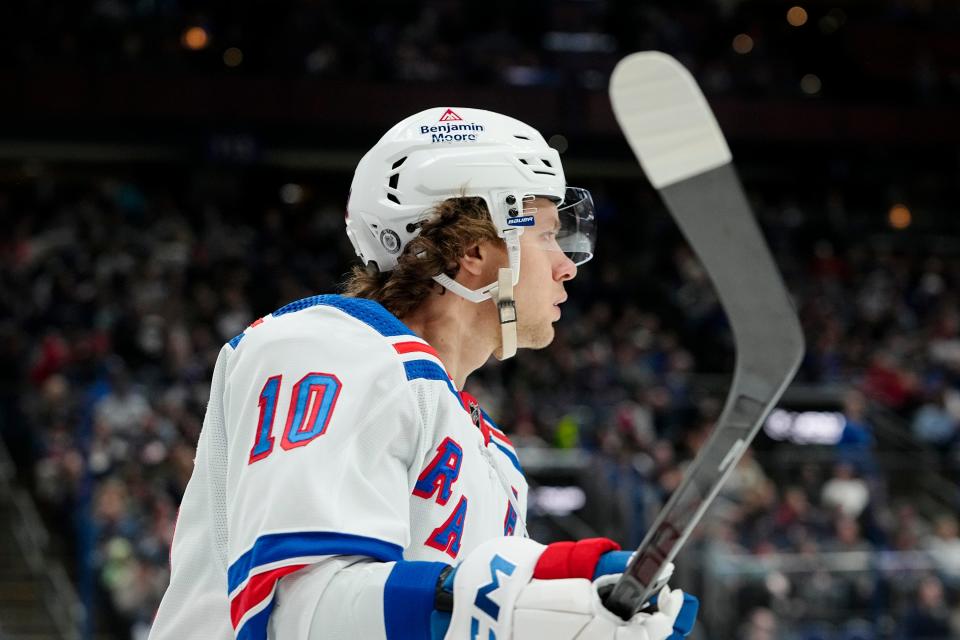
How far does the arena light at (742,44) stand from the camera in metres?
20.1

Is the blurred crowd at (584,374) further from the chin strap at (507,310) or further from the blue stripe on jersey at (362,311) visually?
the blue stripe on jersey at (362,311)

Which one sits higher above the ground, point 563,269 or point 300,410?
point 300,410

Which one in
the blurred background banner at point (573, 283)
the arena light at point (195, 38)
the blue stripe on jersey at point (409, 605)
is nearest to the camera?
the blue stripe on jersey at point (409, 605)

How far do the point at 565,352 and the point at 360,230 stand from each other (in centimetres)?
1151

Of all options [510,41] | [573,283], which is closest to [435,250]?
[573,283]

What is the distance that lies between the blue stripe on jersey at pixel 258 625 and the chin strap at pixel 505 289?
0.67 meters

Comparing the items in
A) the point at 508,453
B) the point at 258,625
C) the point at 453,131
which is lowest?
the point at 508,453

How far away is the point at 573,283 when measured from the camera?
646 inches

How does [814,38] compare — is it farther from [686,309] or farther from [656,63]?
[656,63]

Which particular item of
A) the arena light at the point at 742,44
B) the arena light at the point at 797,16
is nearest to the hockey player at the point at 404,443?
the arena light at the point at 742,44

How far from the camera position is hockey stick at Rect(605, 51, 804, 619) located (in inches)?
57.7

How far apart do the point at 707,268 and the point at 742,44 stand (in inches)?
768

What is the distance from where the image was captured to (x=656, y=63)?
1623 millimetres

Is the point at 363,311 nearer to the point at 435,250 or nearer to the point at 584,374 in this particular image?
the point at 435,250
